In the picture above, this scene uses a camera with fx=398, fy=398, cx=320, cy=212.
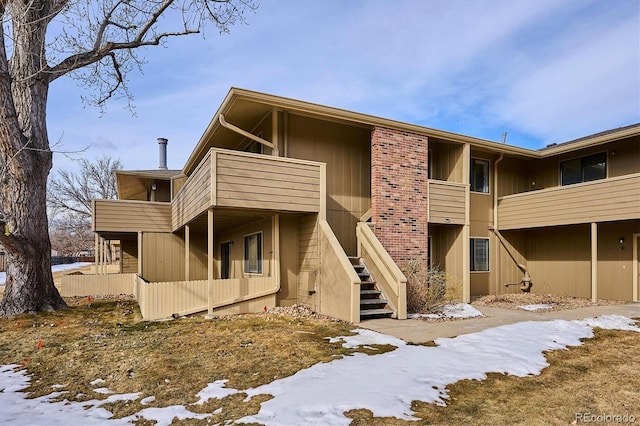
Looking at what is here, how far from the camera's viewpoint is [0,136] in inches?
348

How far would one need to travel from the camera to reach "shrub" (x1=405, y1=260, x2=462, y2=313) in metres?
9.51

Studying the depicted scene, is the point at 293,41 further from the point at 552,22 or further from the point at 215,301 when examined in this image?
the point at 215,301

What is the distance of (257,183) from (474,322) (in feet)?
17.7

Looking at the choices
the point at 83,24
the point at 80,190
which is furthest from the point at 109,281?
the point at 80,190

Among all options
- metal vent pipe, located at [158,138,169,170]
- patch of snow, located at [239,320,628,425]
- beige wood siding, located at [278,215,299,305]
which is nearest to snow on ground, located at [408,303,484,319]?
patch of snow, located at [239,320,628,425]

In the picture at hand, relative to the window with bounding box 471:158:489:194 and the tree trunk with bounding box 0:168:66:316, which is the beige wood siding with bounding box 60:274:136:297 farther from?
the window with bounding box 471:158:489:194

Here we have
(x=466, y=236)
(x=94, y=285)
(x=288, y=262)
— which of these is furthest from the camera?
(x=94, y=285)

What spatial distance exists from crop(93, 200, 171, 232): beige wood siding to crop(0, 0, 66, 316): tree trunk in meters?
4.94

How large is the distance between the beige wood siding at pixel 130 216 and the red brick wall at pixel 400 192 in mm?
9386

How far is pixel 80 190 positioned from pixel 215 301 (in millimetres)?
Answer: 33811

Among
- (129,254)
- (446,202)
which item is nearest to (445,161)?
(446,202)

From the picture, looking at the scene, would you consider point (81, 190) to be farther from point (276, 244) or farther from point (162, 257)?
point (276, 244)
